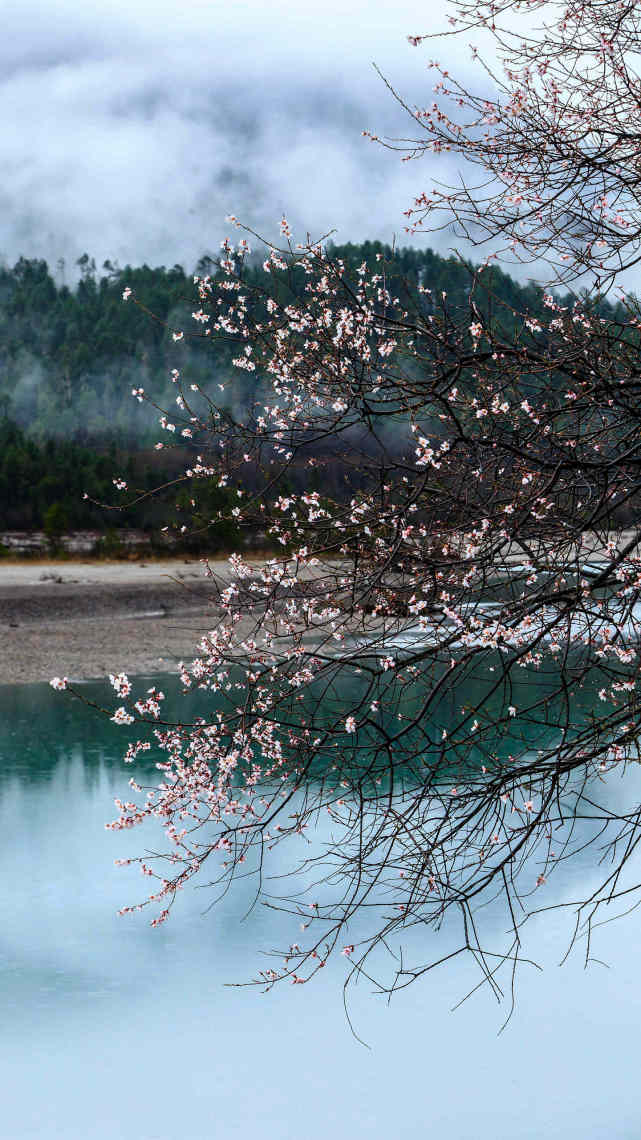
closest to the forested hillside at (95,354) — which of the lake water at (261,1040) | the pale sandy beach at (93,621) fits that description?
the pale sandy beach at (93,621)

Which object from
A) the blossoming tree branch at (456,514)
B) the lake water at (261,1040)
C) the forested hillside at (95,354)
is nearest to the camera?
the blossoming tree branch at (456,514)

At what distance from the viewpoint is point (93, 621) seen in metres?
31.8

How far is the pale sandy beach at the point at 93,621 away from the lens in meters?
25.1

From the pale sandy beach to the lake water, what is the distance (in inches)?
410

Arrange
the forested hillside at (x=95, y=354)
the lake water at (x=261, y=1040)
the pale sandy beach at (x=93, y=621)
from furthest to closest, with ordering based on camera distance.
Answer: the forested hillside at (x=95, y=354)
the pale sandy beach at (x=93, y=621)
the lake water at (x=261, y=1040)

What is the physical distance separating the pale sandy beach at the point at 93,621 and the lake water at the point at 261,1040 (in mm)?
10406

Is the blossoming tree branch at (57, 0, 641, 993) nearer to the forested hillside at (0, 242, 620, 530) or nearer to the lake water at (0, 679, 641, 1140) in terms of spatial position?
the lake water at (0, 679, 641, 1140)

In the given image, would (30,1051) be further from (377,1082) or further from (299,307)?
(299,307)

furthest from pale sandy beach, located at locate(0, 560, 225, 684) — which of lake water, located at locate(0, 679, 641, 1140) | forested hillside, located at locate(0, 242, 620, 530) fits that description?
forested hillside, located at locate(0, 242, 620, 530)

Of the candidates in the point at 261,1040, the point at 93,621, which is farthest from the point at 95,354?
the point at 261,1040

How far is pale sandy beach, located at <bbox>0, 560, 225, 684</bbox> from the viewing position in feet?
82.4

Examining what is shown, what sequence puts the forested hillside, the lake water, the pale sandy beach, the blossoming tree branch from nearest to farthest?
the blossoming tree branch < the lake water < the pale sandy beach < the forested hillside

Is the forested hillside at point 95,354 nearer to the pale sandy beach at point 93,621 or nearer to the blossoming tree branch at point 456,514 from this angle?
the pale sandy beach at point 93,621

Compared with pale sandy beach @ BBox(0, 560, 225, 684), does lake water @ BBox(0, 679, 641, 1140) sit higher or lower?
lower
